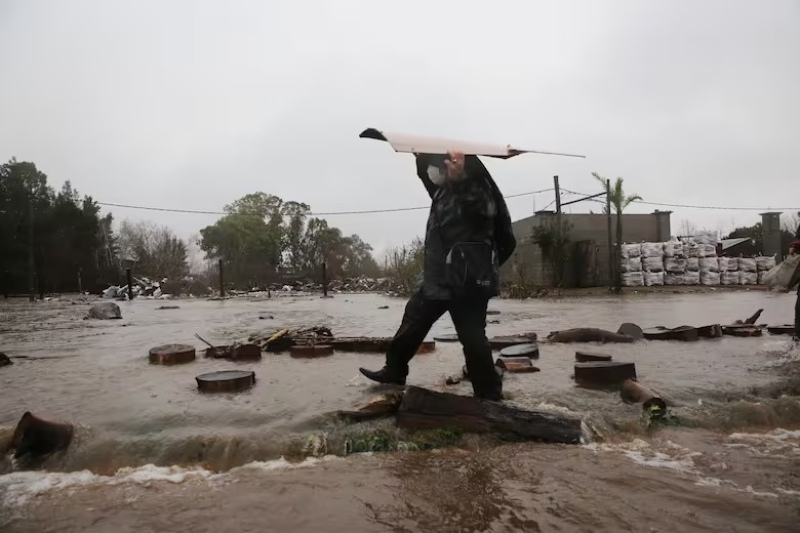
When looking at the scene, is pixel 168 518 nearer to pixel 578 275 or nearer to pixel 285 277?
pixel 578 275

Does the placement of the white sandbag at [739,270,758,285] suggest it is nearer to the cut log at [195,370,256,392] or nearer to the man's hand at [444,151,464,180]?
the man's hand at [444,151,464,180]

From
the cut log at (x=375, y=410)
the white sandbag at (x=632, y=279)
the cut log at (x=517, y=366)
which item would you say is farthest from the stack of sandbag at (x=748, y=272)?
the cut log at (x=375, y=410)

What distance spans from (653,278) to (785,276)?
1914 cm

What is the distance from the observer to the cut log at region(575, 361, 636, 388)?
13.3 ft

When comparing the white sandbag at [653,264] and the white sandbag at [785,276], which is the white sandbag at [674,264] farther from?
the white sandbag at [785,276]

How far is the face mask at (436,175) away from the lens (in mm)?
3436

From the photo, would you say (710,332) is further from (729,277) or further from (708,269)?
(729,277)

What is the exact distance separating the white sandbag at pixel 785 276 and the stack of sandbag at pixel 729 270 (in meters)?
20.8

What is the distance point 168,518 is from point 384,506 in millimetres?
908

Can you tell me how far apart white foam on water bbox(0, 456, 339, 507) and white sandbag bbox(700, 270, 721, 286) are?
24940mm

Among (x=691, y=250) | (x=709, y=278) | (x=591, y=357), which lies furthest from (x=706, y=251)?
(x=591, y=357)

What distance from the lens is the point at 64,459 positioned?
2.85 m

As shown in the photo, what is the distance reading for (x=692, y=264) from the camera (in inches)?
911

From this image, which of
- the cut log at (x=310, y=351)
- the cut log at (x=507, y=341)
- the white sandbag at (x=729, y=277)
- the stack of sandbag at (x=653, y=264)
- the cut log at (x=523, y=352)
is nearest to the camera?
the cut log at (x=523, y=352)
